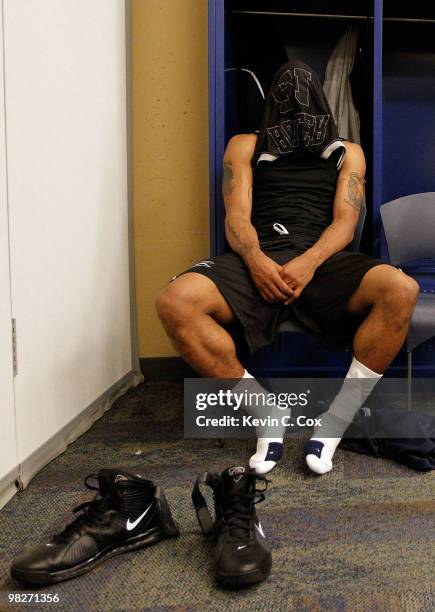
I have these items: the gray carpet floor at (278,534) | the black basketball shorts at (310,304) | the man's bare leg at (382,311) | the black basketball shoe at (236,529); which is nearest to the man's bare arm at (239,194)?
the black basketball shorts at (310,304)

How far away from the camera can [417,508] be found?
1105mm

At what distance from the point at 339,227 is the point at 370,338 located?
0.41m

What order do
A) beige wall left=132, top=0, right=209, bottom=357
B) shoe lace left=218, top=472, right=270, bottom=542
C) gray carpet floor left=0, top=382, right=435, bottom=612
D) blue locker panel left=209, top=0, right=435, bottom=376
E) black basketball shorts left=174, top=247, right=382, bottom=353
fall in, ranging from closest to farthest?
gray carpet floor left=0, top=382, right=435, bottom=612 → shoe lace left=218, top=472, right=270, bottom=542 → black basketball shorts left=174, top=247, right=382, bottom=353 → blue locker panel left=209, top=0, right=435, bottom=376 → beige wall left=132, top=0, right=209, bottom=357

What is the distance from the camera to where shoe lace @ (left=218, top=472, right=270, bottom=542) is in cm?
92

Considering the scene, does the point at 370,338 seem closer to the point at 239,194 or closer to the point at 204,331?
the point at 204,331

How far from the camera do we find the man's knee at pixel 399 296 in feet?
4.47

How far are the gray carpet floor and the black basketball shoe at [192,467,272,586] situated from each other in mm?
27

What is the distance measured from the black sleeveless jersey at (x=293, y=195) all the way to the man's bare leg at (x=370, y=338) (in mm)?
321

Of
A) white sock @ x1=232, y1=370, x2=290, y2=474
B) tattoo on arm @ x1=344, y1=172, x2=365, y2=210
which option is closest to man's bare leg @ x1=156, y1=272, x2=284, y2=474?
white sock @ x1=232, y1=370, x2=290, y2=474

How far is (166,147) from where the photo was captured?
7.55ft

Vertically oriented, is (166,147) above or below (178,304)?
above

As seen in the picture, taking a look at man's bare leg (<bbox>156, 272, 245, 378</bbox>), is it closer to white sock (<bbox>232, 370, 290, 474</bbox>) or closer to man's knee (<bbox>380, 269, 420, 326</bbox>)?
white sock (<bbox>232, 370, 290, 474</bbox>)

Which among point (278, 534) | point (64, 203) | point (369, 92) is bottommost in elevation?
point (278, 534)

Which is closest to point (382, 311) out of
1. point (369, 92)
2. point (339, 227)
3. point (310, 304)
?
point (310, 304)
